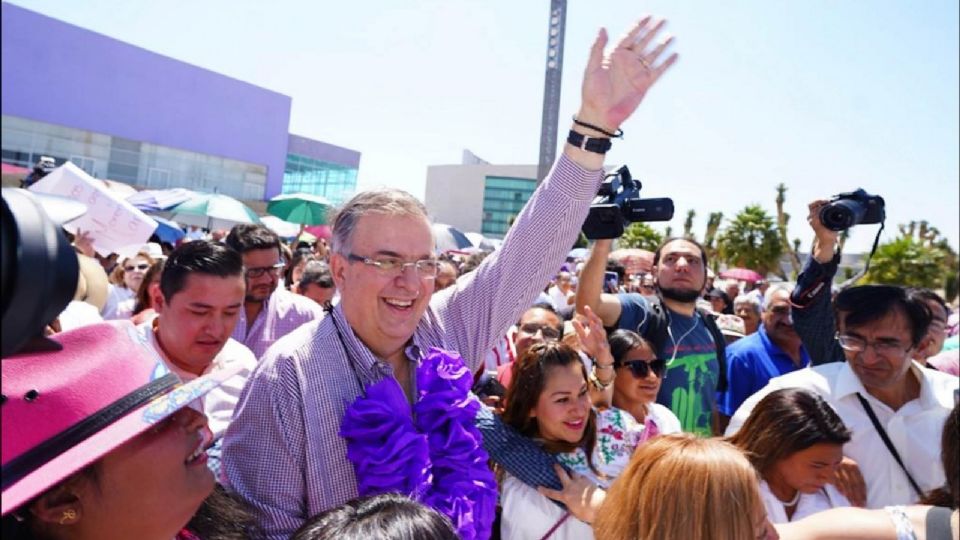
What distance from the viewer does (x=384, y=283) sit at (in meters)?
1.65

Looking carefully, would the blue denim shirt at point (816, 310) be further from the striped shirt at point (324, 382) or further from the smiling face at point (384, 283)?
the smiling face at point (384, 283)

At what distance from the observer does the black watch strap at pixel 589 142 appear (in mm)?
1826

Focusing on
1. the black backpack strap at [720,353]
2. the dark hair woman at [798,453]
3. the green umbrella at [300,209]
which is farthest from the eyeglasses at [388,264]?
the green umbrella at [300,209]

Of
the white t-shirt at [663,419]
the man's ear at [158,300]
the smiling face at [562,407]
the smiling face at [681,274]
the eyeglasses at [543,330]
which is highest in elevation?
the smiling face at [681,274]

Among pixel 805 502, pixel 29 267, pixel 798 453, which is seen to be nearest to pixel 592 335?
pixel 798 453

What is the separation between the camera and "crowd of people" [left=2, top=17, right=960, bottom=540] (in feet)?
3.49

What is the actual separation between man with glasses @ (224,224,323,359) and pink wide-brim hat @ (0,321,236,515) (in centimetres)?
251

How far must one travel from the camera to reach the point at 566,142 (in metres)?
1.86

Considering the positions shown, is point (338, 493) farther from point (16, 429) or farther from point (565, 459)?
point (565, 459)

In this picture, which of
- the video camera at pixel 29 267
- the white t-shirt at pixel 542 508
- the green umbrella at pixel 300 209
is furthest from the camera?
the green umbrella at pixel 300 209

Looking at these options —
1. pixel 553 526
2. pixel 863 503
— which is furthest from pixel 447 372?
pixel 863 503

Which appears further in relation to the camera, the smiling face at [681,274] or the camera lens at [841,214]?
the smiling face at [681,274]

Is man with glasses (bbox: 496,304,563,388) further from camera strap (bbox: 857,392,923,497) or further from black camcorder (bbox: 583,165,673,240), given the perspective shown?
camera strap (bbox: 857,392,923,497)

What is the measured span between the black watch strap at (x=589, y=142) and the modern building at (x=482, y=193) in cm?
6419
